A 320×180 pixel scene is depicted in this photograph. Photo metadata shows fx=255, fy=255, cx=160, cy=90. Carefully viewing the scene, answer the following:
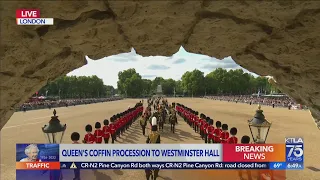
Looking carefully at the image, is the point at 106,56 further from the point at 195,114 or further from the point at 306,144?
the point at 195,114

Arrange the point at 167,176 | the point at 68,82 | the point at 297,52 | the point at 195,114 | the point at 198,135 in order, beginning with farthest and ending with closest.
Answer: the point at 68,82 → the point at 195,114 → the point at 198,135 → the point at 167,176 → the point at 297,52

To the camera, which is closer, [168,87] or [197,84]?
[197,84]

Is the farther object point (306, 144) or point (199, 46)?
point (306, 144)

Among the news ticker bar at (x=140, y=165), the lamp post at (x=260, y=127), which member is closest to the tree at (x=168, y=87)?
the news ticker bar at (x=140, y=165)

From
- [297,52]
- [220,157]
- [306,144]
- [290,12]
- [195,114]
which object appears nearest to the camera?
[290,12]

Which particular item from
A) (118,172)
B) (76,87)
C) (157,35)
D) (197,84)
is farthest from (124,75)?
(157,35)

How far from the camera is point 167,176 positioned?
859cm

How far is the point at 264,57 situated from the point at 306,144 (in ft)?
38.9

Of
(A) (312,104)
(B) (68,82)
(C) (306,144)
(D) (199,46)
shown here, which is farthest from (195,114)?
(B) (68,82)
